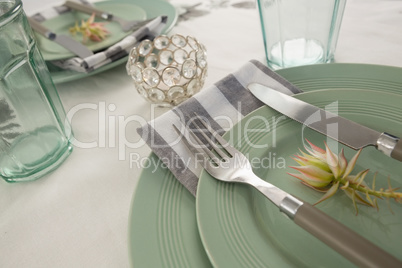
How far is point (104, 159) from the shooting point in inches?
19.0

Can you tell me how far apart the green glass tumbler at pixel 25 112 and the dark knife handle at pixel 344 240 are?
1.15ft

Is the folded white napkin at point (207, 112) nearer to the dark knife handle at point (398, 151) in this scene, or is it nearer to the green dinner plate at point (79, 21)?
the dark knife handle at point (398, 151)

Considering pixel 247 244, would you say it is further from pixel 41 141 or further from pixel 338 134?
pixel 41 141

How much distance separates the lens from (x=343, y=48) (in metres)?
0.61

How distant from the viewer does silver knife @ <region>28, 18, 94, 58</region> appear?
632 mm

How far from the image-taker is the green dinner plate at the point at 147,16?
0.61m

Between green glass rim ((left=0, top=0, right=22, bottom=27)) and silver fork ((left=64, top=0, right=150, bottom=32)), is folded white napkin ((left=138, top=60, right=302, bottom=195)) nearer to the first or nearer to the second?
green glass rim ((left=0, top=0, right=22, bottom=27))

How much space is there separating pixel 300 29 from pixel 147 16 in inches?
14.7

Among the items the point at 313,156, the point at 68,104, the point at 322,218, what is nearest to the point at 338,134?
the point at 313,156

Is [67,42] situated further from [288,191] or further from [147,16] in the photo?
[288,191]

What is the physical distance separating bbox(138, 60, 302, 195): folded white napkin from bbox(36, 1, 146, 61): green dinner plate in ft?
0.97

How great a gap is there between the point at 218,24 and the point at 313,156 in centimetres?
49

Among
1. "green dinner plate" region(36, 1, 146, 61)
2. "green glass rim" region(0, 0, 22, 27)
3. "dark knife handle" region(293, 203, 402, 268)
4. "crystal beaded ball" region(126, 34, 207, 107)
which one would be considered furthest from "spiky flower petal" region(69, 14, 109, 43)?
"dark knife handle" region(293, 203, 402, 268)

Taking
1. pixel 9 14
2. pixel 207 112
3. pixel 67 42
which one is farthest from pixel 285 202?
pixel 67 42
